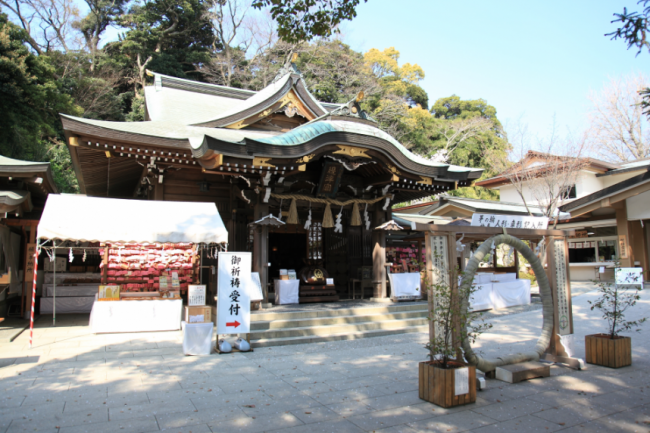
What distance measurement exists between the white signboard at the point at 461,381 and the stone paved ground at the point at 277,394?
194mm

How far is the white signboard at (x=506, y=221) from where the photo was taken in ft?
19.9

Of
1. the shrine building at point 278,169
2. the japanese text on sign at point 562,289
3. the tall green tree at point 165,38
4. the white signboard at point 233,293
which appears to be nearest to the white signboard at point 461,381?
the japanese text on sign at point 562,289

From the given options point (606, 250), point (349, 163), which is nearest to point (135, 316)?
point (349, 163)

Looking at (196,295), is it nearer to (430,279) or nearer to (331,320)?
(331,320)

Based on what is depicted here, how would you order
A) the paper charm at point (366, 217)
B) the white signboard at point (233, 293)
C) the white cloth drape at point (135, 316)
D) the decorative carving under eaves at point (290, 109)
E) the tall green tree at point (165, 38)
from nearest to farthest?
the white signboard at point (233, 293) → the white cloth drape at point (135, 316) → the paper charm at point (366, 217) → the decorative carving under eaves at point (290, 109) → the tall green tree at point (165, 38)

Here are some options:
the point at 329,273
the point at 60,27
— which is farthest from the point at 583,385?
the point at 60,27

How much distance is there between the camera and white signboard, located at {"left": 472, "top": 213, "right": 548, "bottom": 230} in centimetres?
605

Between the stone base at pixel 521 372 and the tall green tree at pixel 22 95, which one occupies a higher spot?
the tall green tree at pixel 22 95

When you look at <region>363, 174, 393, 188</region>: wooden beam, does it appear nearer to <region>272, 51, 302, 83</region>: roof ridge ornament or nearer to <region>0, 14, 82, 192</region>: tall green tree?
<region>272, 51, 302, 83</region>: roof ridge ornament

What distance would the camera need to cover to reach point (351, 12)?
707 cm

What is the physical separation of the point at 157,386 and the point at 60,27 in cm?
3446

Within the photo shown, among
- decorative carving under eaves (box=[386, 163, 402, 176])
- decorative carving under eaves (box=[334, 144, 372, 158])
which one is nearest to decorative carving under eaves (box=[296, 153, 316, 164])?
decorative carving under eaves (box=[334, 144, 372, 158])

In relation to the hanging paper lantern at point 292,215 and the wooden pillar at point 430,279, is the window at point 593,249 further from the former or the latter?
the wooden pillar at point 430,279

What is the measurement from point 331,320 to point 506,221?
4480 mm
